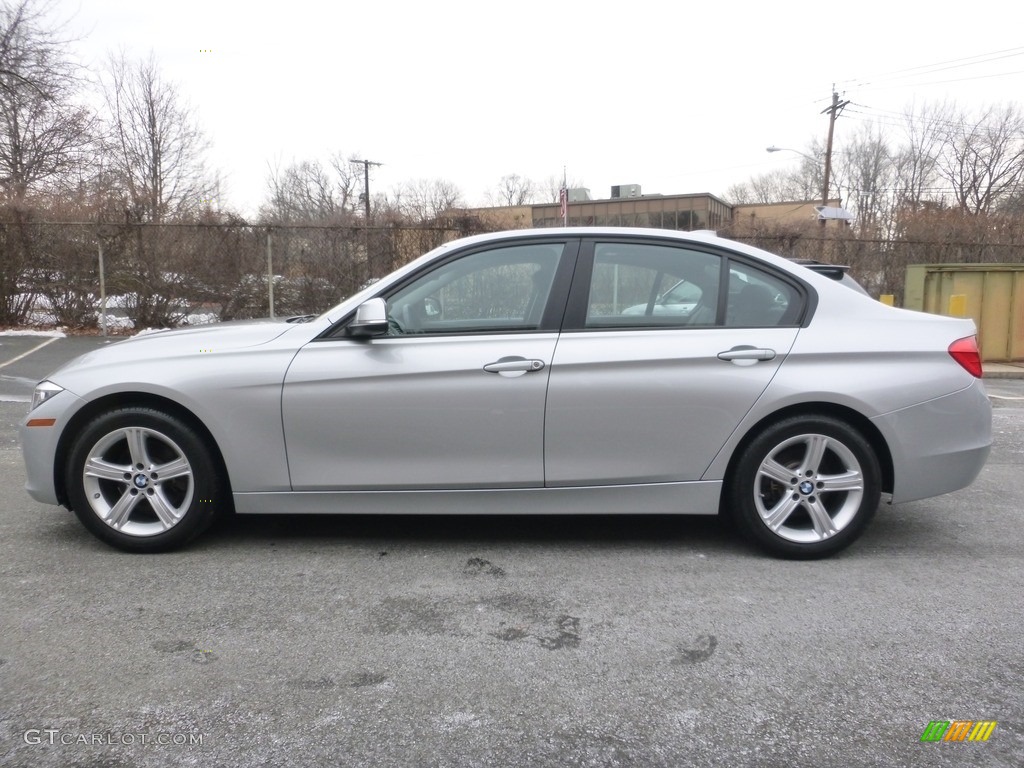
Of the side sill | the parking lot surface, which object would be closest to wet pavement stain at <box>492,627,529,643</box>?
the parking lot surface

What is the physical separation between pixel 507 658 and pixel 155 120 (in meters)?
30.0

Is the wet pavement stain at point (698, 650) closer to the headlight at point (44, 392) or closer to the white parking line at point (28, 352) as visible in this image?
the headlight at point (44, 392)

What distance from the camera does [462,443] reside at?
3838 mm

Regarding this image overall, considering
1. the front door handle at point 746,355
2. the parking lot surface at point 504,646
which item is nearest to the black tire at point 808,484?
the parking lot surface at point 504,646

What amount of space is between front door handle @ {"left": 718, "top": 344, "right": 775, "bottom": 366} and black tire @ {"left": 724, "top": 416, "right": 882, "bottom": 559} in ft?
1.08

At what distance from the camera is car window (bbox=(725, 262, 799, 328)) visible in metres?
3.97

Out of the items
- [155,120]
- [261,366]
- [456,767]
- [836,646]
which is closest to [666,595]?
[836,646]

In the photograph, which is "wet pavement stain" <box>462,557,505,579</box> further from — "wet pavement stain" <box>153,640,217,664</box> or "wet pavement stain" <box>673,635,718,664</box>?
"wet pavement stain" <box>153,640,217,664</box>

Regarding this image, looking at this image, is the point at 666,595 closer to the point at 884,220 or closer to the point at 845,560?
the point at 845,560

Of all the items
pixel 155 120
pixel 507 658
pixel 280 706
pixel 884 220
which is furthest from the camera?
pixel 155 120

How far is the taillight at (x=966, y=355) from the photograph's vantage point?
154 inches

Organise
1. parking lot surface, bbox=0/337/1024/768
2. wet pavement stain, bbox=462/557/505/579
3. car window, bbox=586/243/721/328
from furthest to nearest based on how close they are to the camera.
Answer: car window, bbox=586/243/721/328, wet pavement stain, bbox=462/557/505/579, parking lot surface, bbox=0/337/1024/768

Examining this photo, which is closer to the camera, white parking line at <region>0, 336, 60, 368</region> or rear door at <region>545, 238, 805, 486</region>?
rear door at <region>545, 238, 805, 486</region>

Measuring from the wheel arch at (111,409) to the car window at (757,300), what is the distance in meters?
2.68
